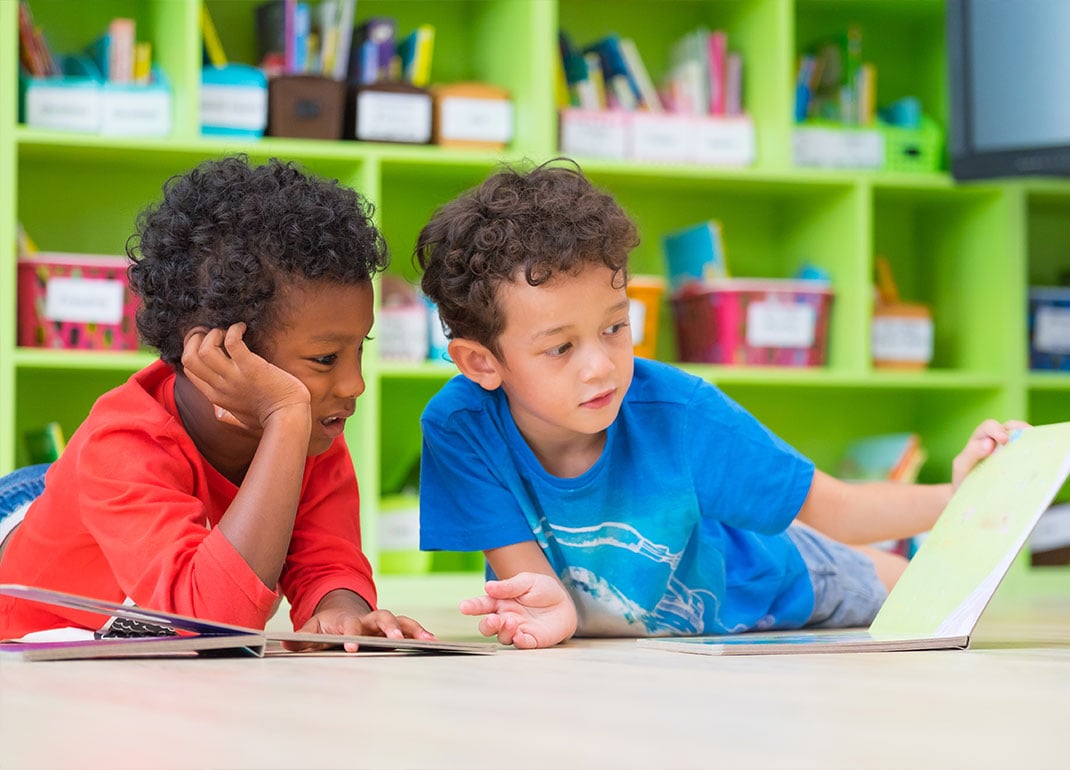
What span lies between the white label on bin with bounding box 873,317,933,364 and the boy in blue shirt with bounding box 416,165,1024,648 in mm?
1512

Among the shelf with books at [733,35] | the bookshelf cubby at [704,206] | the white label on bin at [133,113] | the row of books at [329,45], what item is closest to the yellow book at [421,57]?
the row of books at [329,45]

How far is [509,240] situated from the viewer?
4.39 feet

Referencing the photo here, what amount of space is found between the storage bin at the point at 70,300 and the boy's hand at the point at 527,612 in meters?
1.53

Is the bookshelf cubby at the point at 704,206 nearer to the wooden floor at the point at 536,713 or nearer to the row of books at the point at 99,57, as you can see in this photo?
the row of books at the point at 99,57

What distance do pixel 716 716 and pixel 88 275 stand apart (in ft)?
6.84

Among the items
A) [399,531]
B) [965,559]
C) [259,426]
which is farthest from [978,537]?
[399,531]

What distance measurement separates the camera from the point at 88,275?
98.9 inches

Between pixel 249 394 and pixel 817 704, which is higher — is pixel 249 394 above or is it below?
above

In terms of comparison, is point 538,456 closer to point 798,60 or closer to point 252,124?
point 252,124

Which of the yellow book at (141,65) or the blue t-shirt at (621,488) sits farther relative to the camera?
the yellow book at (141,65)

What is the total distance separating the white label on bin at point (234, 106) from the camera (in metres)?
2.61

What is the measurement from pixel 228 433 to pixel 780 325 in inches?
69.4

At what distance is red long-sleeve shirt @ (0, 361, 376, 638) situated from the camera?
106 cm

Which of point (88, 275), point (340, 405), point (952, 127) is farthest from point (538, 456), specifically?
point (952, 127)
